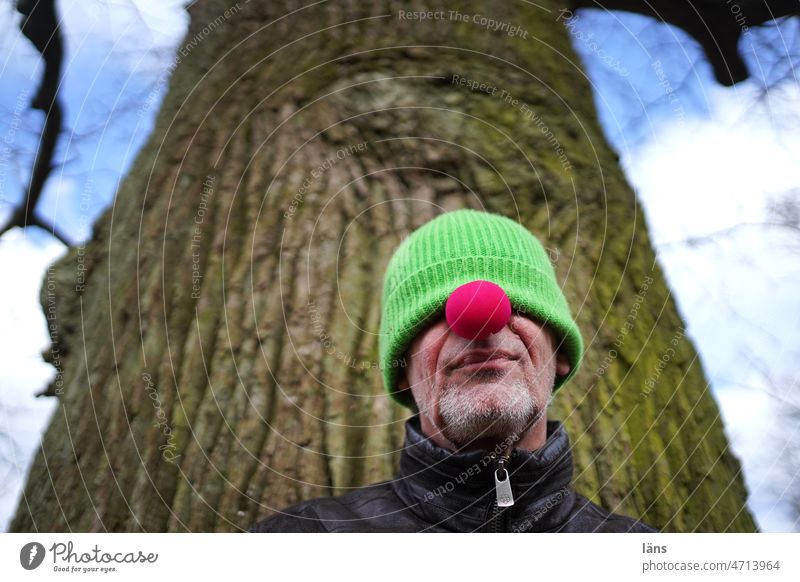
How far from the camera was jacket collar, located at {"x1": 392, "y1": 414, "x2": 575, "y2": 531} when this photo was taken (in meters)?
0.86

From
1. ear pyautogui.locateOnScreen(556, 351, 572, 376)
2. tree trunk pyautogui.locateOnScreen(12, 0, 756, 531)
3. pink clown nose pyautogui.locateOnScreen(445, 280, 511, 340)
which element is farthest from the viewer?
tree trunk pyautogui.locateOnScreen(12, 0, 756, 531)

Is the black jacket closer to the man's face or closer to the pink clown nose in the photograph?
the man's face

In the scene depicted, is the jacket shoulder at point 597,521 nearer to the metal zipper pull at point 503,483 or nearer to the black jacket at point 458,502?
the black jacket at point 458,502

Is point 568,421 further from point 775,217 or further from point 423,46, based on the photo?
point 423,46

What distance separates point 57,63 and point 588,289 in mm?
936

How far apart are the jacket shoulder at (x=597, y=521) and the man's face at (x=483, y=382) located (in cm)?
16

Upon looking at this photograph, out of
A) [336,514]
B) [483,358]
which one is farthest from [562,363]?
[336,514]

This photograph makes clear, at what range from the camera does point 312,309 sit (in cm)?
117

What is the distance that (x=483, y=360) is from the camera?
87 cm

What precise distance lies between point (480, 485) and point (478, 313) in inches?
8.4

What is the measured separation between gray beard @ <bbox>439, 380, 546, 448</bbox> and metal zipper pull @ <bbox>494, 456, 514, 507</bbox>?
34 millimetres

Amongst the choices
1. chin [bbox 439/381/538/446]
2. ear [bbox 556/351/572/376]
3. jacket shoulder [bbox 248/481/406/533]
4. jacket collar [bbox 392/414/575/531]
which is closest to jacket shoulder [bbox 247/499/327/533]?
jacket shoulder [bbox 248/481/406/533]

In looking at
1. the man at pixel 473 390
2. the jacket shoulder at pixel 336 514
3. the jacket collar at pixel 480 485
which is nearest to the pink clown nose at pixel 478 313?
the man at pixel 473 390
